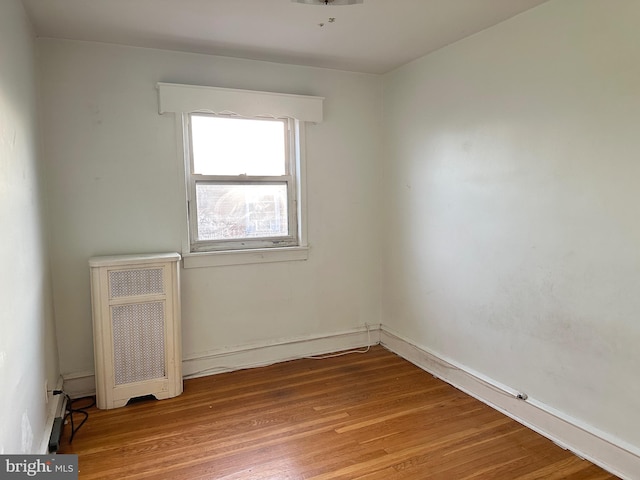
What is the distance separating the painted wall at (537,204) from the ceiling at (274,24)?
0.96 feet

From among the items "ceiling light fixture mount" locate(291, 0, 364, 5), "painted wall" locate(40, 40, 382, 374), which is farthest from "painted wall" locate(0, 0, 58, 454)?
"ceiling light fixture mount" locate(291, 0, 364, 5)

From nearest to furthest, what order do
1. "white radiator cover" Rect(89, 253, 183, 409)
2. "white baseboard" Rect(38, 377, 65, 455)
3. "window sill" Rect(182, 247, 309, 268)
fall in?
"white baseboard" Rect(38, 377, 65, 455) → "white radiator cover" Rect(89, 253, 183, 409) → "window sill" Rect(182, 247, 309, 268)

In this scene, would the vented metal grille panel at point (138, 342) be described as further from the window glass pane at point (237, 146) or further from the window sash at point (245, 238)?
the window glass pane at point (237, 146)

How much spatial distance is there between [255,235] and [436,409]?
179cm

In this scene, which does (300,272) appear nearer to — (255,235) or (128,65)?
(255,235)

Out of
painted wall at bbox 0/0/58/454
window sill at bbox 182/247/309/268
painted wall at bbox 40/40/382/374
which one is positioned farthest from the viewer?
window sill at bbox 182/247/309/268

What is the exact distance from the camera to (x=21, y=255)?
1.91 meters

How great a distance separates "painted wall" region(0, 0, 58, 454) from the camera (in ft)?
5.23

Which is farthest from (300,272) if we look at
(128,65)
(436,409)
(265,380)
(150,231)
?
(128,65)

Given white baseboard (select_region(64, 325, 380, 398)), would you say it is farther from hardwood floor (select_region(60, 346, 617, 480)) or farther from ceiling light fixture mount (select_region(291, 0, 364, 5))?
ceiling light fixture mount (select_region(291, 0, 364, 5))

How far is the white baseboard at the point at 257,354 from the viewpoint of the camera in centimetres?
284
